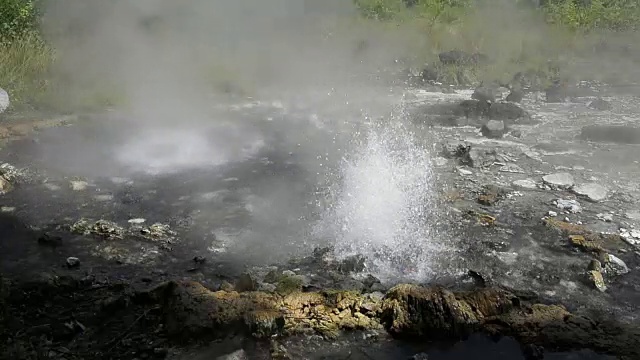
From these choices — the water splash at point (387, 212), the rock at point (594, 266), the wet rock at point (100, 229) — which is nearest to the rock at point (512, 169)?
the water splash at point (387, 212)

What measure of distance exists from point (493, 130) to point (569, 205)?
2504 mm

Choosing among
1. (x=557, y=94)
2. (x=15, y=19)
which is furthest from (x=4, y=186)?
(x=557, y=94)

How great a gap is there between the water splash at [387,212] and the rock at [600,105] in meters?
4.39

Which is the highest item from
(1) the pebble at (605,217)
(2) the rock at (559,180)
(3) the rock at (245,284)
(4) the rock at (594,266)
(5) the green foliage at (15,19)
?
(5) the green foliage at (15,19)

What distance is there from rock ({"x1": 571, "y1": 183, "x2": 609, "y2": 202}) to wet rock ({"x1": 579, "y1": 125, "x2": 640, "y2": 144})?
2.25 metres

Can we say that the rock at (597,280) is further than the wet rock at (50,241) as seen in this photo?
No

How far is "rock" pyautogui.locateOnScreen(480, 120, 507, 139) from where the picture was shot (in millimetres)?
7328

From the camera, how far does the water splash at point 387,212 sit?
4.01m

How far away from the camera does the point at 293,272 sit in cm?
375

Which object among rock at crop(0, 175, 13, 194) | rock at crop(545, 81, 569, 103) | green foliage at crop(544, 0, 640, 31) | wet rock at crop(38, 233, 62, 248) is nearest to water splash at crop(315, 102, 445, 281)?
wet rock at crop(38, 233, 62, 248)

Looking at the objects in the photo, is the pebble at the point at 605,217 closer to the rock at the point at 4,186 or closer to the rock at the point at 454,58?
the rock at the point at 4,186

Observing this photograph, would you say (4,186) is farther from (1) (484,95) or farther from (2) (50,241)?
(1) (484,95)

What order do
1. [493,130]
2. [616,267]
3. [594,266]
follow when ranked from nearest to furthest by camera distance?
[594,266]
[616,267]
[493,130]

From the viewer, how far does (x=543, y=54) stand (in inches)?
517
